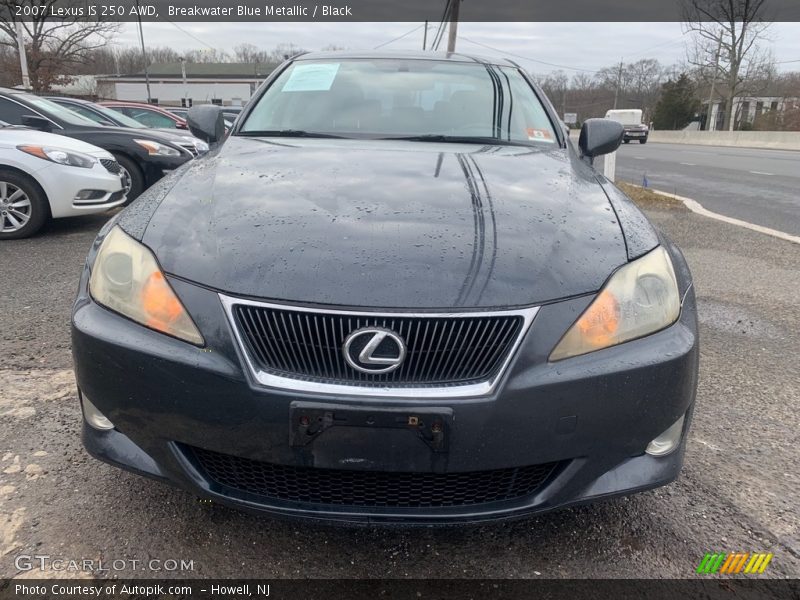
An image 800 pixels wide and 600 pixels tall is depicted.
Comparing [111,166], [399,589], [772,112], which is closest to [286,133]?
[399,589]

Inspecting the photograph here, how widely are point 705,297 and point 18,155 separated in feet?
18.9

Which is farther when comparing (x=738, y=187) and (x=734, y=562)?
(x=738, y=187)

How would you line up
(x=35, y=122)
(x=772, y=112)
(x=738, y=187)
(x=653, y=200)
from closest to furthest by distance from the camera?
(x=35, y=122) → (x=653, y=200) → (x=738, y=187) → (x=772, y=112)

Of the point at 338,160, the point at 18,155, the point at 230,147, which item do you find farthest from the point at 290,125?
the point at 18,155

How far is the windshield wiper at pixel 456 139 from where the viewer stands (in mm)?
2766

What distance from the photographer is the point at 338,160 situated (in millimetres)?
2332

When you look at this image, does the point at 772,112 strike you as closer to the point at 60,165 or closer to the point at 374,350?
the point at 60,165

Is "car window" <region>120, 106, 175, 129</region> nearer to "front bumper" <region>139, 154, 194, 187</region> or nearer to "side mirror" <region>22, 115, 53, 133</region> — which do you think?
"side mirror" <region>22, 115, 53, 133</region>

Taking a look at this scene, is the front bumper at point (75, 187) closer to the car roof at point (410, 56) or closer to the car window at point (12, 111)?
the car window at point (12, 111)

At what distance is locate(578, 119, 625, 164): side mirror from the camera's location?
3018 millimetres

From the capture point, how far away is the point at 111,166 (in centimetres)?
614

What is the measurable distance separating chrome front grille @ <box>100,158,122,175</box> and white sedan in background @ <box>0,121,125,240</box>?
0.50ft

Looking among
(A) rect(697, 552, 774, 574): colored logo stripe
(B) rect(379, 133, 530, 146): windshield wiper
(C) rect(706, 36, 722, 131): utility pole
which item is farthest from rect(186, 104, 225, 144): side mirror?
(C) rect(706, 36, 722, 131): utility pole

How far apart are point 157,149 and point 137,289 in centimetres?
600
